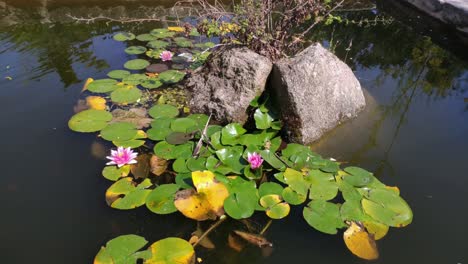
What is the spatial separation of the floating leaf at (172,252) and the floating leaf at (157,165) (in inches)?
26.2

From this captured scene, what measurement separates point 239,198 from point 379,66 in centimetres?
307

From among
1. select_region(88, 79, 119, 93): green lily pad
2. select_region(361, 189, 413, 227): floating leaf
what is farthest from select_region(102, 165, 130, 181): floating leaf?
select_region(361, 189, 413, 227): floating leaf

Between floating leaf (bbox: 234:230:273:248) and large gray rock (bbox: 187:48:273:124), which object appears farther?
large gray rock (bbox: 187:48:273:124)

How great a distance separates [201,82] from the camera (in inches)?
135

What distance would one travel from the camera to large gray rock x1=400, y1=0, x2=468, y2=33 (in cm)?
528

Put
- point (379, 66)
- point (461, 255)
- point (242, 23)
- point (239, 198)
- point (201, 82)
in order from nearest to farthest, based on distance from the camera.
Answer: point (461, 255) < point (239, 198) < point (242, 23) < point (201, 82) < point (379, 66)

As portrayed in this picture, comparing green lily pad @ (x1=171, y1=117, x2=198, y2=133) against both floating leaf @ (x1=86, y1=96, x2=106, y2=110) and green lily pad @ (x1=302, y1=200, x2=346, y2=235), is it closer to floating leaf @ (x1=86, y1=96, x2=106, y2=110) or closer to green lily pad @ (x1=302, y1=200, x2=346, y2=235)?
floating leaf @ (x1=86, y1=96, x2=106, y2=110)

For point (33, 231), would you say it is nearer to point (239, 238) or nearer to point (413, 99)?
point (239, 238)

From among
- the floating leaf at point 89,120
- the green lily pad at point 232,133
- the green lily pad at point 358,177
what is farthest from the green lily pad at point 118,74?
the green lily pad at point 358,177

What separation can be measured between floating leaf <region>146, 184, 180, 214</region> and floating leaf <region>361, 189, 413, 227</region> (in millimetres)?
1196

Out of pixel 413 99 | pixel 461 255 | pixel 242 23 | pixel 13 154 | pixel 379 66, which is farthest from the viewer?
pixel 379 66

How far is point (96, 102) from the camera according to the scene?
10.8 feet

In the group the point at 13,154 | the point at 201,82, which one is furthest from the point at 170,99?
the point at 13,154

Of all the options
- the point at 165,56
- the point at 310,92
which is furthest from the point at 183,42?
the point at 310,92
